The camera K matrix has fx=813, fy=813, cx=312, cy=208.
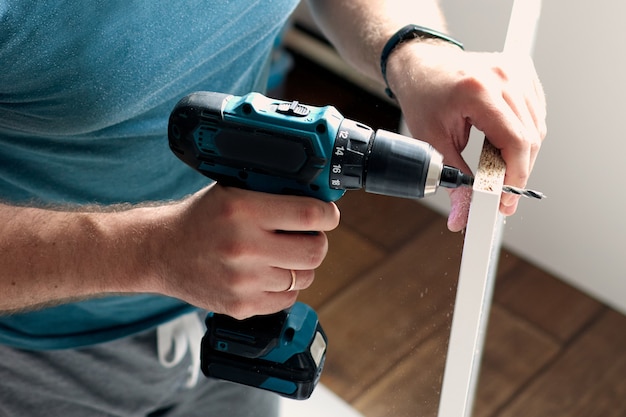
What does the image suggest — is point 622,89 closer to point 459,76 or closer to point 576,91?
point 576,91

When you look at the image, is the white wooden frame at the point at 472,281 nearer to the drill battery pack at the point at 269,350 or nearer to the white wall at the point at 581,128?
the drill battery pack at the point at 269,350

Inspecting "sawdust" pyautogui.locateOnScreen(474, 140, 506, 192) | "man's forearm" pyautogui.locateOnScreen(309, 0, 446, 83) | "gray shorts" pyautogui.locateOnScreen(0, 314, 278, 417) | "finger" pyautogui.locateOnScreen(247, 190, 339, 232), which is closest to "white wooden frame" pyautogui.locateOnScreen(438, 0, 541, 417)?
"sawdust" pyautogui.locateOnScreen(474, 140, 506, 192)

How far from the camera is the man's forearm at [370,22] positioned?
0.92m

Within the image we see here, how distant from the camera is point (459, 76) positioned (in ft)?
2.56

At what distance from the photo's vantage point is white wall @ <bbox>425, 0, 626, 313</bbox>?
1.00m

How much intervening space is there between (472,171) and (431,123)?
0.10 metres

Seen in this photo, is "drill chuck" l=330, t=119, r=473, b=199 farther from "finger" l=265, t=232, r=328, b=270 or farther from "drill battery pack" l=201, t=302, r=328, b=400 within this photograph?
"drill battery pack" l=201, t=302, r=328, b=400

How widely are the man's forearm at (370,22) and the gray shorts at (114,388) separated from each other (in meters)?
0.42

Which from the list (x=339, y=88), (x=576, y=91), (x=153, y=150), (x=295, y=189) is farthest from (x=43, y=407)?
(x=576, y=91)

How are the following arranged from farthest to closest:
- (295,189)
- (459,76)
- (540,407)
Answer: (540,407) < (459,76) < (295,189)

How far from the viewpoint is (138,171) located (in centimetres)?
88

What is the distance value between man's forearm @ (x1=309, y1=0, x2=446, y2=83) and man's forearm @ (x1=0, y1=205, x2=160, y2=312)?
354mm

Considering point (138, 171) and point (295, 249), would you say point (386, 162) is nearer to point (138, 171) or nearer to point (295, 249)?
point (295, 249)

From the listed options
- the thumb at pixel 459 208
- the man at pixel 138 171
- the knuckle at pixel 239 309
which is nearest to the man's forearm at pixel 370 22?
the man at pixel 138 171
